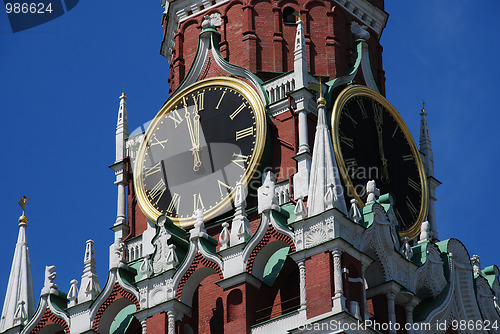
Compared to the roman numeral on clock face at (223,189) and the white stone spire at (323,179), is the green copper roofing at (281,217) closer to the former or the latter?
the white stone spire at (323,179)

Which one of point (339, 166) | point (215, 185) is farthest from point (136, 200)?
point (339, 166)

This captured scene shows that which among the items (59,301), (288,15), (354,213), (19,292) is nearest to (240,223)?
(354,213)

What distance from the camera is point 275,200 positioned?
1574 inches

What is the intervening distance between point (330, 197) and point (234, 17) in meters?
8.63

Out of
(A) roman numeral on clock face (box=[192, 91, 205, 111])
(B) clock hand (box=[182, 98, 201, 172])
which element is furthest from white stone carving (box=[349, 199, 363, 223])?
(A) roman numeral on clock face (box=[192, 91, 205, 111])

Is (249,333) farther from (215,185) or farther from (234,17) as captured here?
(234,17)

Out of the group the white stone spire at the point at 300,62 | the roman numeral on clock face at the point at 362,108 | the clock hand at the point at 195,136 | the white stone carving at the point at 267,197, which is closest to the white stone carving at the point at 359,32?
the white stone spire at the point at 300,62

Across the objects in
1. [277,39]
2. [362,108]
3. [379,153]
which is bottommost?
[379,153]

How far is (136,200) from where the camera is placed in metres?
44.3

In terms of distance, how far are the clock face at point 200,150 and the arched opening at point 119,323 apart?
2696mm

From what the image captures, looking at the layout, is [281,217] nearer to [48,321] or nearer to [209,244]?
[209,244]

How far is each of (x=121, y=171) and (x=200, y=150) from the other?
289 cm

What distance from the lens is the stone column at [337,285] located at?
37031 millimetres

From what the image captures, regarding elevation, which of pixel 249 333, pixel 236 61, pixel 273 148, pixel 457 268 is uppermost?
pixel 236 61
